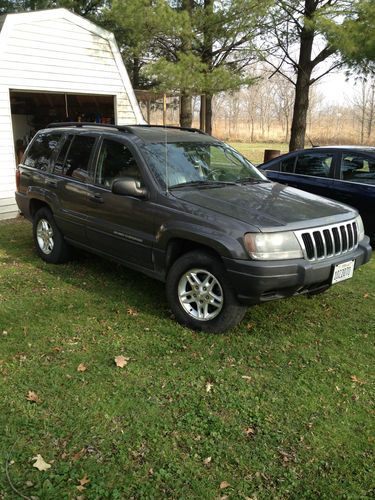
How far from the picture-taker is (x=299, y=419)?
3.06 meters

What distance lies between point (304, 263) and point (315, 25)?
8.68 meters

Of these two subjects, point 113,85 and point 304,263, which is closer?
point 304,263

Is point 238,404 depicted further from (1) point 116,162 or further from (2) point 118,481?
(1) point 116,162

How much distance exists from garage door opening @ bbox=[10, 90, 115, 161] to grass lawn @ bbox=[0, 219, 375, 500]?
29.0 ft

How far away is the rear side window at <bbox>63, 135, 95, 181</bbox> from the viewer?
17.6 ft

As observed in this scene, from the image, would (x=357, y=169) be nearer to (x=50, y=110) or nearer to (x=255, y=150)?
(x=50, y=110)

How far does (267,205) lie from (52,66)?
7.06 meters

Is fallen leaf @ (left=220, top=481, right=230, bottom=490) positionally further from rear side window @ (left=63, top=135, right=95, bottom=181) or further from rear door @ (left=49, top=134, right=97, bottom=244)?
rear side window @ (left=63, top=135, right=95, bottom=181)

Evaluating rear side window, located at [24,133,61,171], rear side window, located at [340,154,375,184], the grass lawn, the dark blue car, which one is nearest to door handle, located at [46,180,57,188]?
rear side window, located at [24,133,61,171]

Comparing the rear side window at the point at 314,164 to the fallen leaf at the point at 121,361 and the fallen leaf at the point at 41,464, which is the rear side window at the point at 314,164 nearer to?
the fallen leaf at the point at 121,361

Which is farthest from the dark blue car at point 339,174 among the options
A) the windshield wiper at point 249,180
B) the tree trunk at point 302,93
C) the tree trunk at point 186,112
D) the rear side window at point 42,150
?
the tree trunk at point 186,112

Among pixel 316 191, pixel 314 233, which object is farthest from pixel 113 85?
pixel 314 233

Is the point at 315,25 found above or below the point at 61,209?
above

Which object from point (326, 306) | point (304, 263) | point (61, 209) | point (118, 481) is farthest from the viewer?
point (61, 209)
